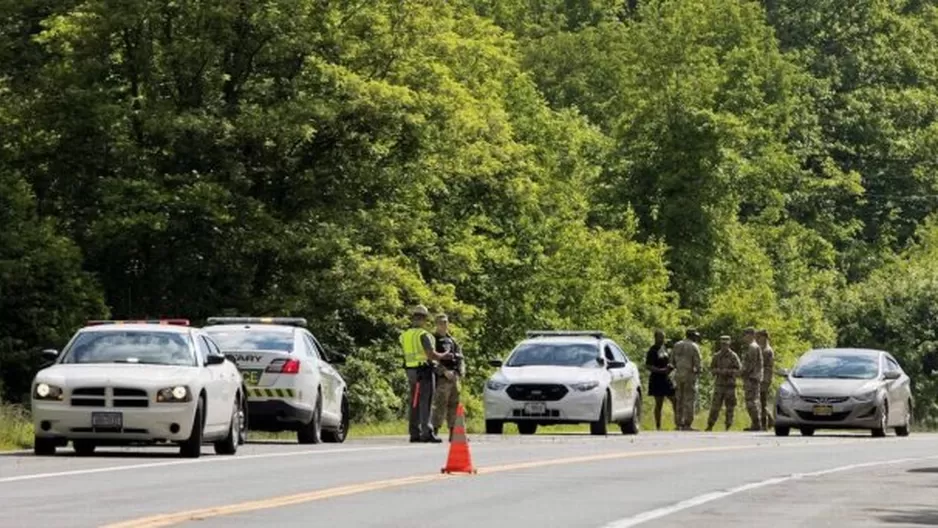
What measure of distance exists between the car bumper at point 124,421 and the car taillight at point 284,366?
5751mm

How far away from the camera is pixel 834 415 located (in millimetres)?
41156

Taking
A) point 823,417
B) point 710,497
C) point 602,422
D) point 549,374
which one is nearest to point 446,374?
point 549,374

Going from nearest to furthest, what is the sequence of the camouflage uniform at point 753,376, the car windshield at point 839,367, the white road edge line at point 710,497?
1. the white road edge line at point 710,497
2. the car windshield at point 839,367
3. the camouflage uniform at point 753,376

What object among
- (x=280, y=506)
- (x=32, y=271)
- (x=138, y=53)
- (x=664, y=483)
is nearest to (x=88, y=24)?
(x=138, y=53)

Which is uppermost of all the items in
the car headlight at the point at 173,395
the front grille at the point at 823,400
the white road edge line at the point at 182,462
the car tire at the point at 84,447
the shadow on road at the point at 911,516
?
the front grille at the point at 823,400

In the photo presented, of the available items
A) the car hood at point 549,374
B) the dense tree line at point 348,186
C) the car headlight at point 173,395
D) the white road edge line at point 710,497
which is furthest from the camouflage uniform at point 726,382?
the car headlight at point 173,395

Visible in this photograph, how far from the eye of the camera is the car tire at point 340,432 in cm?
3550

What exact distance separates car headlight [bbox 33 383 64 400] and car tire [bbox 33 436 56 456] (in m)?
0.52

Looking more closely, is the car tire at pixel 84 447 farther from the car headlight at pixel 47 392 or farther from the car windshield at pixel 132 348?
the car headlight at pixel 47 392

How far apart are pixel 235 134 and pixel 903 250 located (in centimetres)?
5609

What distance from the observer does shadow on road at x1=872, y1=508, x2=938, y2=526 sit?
750 inches

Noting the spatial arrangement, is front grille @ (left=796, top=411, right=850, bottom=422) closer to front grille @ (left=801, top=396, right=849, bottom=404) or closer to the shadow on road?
front grille @ (left=801, top=396, right=849, bottom=404)

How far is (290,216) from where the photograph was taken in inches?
2318

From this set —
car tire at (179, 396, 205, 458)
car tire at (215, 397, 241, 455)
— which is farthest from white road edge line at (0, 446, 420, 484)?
car tire at (215, 397, 241, 455)
